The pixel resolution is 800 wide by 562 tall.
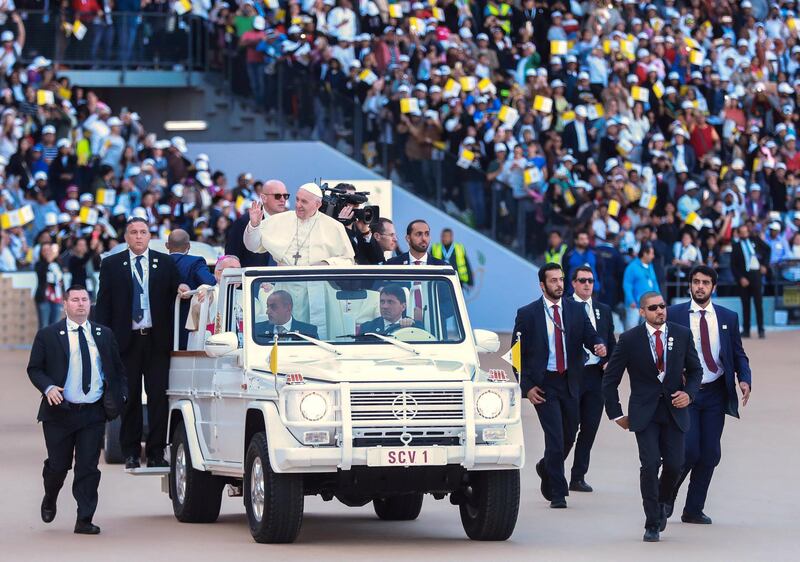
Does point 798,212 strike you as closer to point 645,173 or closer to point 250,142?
point 645,173

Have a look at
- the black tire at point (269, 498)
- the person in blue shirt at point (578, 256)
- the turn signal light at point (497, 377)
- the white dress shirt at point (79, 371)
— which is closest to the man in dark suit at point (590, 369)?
the turn signal light at point (497, 377)

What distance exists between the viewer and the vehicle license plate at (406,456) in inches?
492

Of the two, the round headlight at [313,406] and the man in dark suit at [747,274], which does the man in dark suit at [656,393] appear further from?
the man in dark suit at [747,274]

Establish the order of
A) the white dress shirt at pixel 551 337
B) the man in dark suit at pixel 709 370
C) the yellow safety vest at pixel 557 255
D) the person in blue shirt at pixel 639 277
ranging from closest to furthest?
the man in dark suit at pixel 709 370 < the white dress shirt at pixel 551 337 < the person in blue shirt at pixel 639 277 < the yellow safety vest at pixel 557 255

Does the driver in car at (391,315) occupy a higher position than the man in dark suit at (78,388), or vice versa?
the driver in car at (391,315)

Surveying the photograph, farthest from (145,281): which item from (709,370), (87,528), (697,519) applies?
(697,519)

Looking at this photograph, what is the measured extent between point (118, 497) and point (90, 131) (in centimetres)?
2017

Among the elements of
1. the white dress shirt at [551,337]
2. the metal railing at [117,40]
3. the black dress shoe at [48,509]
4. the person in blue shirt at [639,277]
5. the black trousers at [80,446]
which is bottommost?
the black dress shoe at [48,509]

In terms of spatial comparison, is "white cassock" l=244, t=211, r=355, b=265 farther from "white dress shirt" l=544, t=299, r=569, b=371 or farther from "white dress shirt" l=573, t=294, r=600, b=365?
"white dress shirt" l=573, t=294, r=600, b=365

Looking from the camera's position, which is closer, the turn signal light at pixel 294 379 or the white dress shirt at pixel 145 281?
the turn signal light at pixel 294 379

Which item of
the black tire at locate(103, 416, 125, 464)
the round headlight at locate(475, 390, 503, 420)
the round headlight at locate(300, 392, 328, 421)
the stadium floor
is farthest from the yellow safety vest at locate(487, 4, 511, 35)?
the round headlight at locate(300, 392, 328, 421)

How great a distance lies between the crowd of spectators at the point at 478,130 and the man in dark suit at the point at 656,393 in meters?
18.3

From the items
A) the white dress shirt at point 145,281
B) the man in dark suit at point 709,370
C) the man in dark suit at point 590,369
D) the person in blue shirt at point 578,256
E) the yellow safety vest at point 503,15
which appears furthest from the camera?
the yellow safety vest at point 503,15

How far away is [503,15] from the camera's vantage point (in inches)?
1636
